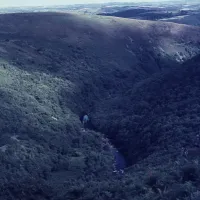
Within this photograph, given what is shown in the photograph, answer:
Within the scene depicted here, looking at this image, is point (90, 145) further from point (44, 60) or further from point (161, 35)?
point (161, 35)

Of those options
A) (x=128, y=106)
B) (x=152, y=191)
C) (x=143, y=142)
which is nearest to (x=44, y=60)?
(x=128, y=106)

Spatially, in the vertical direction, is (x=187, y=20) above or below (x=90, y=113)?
above

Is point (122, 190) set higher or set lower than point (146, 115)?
higher

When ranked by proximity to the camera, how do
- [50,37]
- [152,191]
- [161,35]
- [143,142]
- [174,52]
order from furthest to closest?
1. [161,35]
2. [174,52]
3. [50,37]
4. [143,142]
5. [152,191]

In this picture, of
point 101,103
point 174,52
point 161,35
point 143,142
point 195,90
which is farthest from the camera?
point 161,35

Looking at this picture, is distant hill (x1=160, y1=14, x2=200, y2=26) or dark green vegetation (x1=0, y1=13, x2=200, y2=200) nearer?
dark green vegetation (x1=0, y1=13, x2=200, y2=200)

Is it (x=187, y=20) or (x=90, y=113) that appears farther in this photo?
(x=187, y=20)

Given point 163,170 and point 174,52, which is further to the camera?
point 174,52

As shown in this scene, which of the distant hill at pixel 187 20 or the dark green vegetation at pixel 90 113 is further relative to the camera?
the distant hill at pixel 187 20
